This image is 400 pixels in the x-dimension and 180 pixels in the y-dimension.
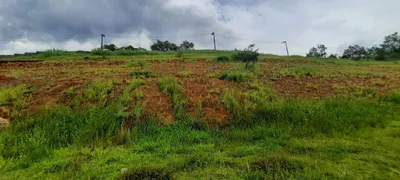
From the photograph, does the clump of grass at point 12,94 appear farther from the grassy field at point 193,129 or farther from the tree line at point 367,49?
the tree line at point 367,49

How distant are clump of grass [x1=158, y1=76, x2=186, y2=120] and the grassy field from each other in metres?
0.03

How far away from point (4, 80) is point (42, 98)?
2322mm

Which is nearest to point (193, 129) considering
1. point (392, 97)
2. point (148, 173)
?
point (148, 173)

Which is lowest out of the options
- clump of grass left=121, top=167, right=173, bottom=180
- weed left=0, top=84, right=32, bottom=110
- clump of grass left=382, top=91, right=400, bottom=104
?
clump of grass left=121, top=167, right=173, bottom=180

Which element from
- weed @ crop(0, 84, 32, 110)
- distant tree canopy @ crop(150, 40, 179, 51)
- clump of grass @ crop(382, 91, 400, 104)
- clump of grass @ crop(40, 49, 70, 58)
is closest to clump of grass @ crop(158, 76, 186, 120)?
weed @ crop(0, 84, 32, 110)

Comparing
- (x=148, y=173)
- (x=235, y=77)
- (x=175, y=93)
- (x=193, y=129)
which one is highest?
(x=235, y=77)

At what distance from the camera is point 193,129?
5324 millimetres

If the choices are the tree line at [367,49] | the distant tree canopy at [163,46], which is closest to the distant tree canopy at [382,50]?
the tree line at [367,49]

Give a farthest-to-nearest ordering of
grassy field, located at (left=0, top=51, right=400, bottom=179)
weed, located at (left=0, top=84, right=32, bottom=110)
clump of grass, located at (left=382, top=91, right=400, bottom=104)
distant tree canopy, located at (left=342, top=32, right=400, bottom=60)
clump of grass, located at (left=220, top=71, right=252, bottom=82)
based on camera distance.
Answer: distant tree canopy, located at (left=342, top=32, right=400, bottom=60) → clump of grass, located at (left=220, top=71, right=252, bottom=82) → clump of grass, located at (left=382, top=91, right=400, bottom=104) → weed, located at (left=0, top=84, right=32, bottom=110) → grassy field, located at (left=0, top=51, right=400, bottom=179)

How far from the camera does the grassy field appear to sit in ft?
12.4

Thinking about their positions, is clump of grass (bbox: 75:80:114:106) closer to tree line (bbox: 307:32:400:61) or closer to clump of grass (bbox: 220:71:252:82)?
clump of grass (bbox: 220:71:252:82)

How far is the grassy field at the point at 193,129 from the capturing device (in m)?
3.77

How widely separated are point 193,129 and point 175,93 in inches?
54.8

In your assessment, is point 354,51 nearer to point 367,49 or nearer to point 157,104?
point 367,49
